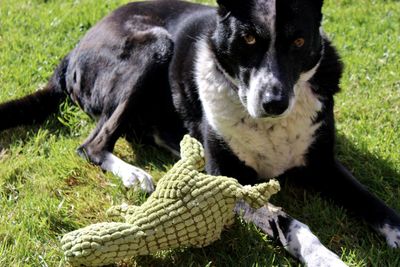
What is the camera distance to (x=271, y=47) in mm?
2449

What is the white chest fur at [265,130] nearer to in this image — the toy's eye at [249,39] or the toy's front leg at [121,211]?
the toy's eye at [249,39]

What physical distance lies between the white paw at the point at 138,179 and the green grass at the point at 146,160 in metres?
0.05

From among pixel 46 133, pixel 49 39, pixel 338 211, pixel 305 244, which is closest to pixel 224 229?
pixel 305 244

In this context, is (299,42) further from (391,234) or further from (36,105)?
(36,105)

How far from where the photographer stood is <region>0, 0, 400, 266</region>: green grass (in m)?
2.38

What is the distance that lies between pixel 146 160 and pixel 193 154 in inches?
35.1

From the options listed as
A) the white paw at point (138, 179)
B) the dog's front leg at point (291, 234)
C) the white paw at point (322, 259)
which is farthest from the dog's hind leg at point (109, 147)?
the white paw at point (322, 259)

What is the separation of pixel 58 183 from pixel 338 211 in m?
1.36

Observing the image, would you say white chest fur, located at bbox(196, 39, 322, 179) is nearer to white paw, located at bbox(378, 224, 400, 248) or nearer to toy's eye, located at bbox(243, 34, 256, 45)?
toy's eye, located at bbox(243, 34, 256, 45)

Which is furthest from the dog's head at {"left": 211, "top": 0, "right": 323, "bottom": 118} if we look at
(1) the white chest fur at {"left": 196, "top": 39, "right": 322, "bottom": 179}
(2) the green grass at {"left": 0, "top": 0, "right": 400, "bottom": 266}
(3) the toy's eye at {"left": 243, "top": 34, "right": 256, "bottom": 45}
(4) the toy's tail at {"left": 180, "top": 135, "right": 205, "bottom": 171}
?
(2) the green grass at {"left": 0, "top": 0, "right": 400, "bottom": 266}

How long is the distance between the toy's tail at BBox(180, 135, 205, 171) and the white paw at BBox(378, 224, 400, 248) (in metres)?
0.81

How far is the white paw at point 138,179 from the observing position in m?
2.81

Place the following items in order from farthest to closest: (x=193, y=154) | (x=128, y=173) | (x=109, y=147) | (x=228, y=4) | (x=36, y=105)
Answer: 1. (x=36, y=105)
2. (x=109, y=147)
3. (x=128, y=173)
4. (x=228, y=4)
5. (x=193, y=154)

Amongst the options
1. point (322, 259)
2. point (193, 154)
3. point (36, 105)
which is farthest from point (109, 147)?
point (322, 259)
